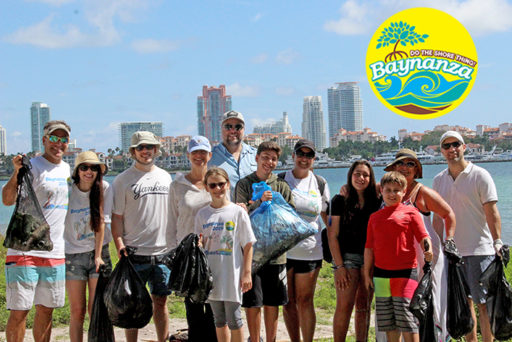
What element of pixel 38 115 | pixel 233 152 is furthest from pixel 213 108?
pixel 233 152

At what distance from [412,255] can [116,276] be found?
2.41m

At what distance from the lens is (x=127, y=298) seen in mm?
4707

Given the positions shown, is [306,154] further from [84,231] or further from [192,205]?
[84,231]

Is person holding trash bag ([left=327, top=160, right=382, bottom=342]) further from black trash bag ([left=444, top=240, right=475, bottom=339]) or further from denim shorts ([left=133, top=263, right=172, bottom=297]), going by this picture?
denim shorts ([left=133, top=263, right=172, bottom=297])

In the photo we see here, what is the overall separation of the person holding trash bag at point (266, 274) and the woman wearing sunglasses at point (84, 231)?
3.90 feet

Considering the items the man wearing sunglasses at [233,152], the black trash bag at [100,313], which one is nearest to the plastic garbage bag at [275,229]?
the man wearing sunglasses at [233,152]

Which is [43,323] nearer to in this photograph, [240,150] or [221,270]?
[221,270]

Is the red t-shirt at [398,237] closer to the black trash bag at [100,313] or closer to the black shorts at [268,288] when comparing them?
the black shorts at [268,288]

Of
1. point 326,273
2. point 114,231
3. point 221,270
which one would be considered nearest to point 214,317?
point 221,270

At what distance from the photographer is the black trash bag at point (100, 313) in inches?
190

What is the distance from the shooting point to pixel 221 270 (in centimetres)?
455

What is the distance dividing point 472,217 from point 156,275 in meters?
2.83

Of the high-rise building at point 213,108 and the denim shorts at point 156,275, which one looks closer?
the denim shorts at point 156,275

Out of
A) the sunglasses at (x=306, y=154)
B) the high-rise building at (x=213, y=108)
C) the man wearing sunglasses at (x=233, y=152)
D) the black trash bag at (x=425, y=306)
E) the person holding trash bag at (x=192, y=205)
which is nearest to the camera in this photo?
the black trash bag at (x=425, y=306)
